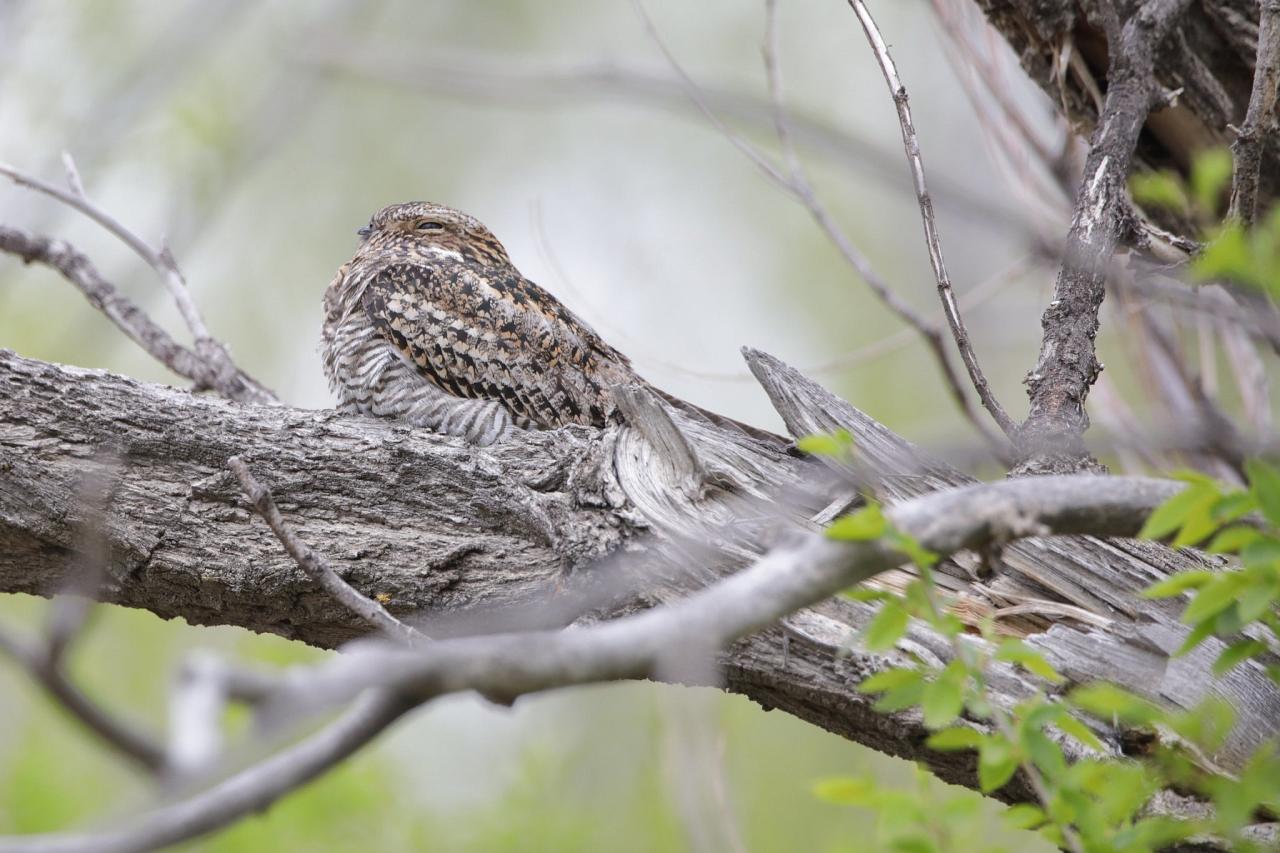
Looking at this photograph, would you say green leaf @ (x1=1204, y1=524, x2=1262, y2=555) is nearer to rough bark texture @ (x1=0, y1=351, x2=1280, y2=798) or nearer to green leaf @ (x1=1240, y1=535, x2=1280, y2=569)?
green leaf @ (x1=1240, y1=535, x2=1280, y2=569)

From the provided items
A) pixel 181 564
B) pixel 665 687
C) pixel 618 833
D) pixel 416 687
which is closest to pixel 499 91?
pixel 181 564

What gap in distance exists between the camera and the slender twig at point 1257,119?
277 cm

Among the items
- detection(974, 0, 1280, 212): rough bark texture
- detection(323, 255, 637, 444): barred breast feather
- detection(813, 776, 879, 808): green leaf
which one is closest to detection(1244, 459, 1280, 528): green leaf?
detection(813, 776, 879, 808): green leaf

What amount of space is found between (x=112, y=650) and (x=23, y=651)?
903 centimetres

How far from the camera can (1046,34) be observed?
349cm

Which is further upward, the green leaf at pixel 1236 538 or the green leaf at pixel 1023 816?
the green leaf at pixel 1236 538

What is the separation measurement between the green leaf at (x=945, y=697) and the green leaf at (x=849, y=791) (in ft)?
0.48

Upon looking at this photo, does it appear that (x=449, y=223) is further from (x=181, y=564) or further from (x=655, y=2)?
(x=655, y=2)

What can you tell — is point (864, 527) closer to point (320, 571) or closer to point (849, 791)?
point (849, 791)

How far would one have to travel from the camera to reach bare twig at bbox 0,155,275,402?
13.1 ft

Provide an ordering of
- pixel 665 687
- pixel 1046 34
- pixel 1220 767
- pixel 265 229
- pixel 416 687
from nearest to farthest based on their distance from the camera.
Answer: pixel 416 687, pixel 1220 767, pixel 1046 34, pixel 665 687, pixel 265 229

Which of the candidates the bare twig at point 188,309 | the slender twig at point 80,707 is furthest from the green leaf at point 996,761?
the bare twig at point 188,309

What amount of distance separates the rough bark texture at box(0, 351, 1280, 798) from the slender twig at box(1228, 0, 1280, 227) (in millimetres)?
944

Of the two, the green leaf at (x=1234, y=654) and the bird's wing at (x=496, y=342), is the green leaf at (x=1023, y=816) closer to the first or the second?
the green leaf at (x=1234, y=654)
